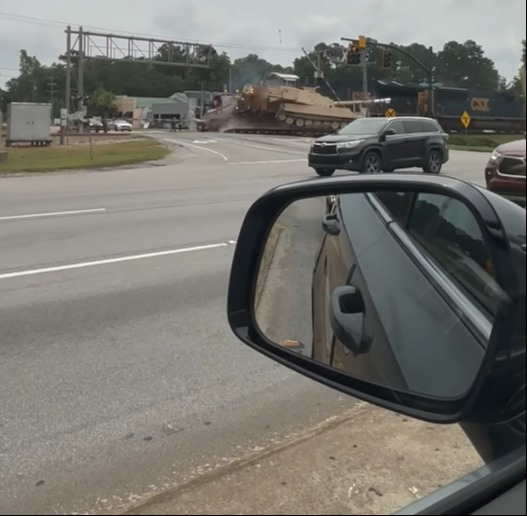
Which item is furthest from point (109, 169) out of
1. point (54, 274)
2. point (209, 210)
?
point (54, 274)

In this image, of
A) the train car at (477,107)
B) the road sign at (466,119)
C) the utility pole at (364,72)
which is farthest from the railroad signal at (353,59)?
the road sign at (466,119)

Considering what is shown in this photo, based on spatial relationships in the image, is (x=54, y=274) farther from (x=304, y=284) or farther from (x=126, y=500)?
(x=304, y=284)

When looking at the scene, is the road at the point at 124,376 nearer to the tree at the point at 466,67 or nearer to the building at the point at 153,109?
the tree at the point at 466,67

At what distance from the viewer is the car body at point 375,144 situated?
600 cm

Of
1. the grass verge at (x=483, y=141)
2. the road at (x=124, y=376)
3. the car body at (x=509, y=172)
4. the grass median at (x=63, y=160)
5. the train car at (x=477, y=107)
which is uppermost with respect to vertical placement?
the train car at (x=477, y=107)

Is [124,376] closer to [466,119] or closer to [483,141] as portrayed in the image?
[466,119]

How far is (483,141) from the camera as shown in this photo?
8.95ft

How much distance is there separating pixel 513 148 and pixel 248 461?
2142 millimetres

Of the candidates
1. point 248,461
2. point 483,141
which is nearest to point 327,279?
Answer: point 483,141

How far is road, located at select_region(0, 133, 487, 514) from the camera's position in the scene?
331cm

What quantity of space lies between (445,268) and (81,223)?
10137mm

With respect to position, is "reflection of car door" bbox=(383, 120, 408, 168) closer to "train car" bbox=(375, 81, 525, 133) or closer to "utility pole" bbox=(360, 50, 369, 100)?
"train car" bbox=(375, 81, 525, 133)

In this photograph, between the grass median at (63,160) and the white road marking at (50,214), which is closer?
the white road marking at (50,214)

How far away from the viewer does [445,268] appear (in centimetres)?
172
